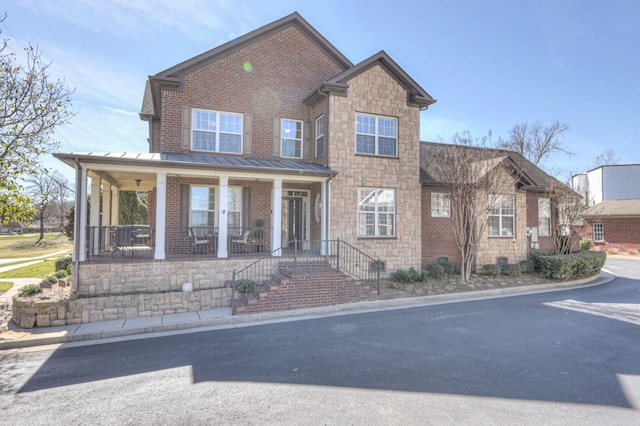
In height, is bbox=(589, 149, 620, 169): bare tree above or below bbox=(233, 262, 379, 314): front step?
above

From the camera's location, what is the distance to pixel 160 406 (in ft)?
14.3

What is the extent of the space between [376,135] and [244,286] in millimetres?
7305

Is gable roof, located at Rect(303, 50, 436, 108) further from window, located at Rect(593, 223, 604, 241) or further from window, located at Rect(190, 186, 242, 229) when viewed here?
window, located at Rect(593, 223, 604, 241)

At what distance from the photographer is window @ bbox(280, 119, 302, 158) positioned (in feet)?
44.0

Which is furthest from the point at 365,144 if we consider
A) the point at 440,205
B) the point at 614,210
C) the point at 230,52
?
the point at 614,210

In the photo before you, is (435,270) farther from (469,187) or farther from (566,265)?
(566,265)

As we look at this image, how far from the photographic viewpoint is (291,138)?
13523 millimetres

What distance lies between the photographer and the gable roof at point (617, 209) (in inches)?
1025

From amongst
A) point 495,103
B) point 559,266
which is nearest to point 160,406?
point 559,266

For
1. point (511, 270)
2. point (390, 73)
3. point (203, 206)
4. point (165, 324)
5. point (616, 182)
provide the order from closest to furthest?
point (165, 324)
point (203, 206)
point (390, 73)
point (511, 270)
point (616, 182)

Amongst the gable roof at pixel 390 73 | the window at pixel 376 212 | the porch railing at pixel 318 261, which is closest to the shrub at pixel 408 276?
the porch railing at pixel 318 261

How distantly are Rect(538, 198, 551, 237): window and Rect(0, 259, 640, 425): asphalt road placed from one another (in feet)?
31.1

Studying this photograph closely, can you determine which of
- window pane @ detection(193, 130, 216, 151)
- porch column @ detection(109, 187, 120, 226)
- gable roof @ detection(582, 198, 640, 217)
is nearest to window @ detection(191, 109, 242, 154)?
window pane @ detection(193, 130, 216, 151)

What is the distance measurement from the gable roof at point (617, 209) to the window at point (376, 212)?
2039 cm
